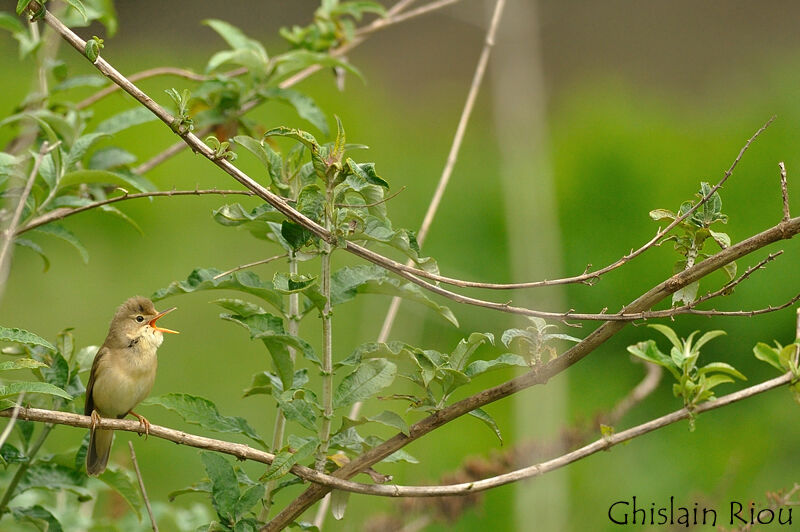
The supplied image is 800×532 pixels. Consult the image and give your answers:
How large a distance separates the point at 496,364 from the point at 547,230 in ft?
8.47

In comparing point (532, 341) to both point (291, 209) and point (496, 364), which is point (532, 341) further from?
point (291, 209)

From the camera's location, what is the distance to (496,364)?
185cm

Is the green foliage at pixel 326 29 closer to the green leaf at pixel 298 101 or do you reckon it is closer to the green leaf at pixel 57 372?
the green leaf at pixel 298 101

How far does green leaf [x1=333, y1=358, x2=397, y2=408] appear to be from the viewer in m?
1.92

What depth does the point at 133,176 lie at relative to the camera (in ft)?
8.92

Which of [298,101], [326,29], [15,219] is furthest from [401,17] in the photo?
[15,219]

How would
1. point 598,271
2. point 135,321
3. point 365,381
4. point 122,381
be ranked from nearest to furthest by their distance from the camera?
1. point 598,271
2. point 365,381
3. point 122,381
4. point 135,321

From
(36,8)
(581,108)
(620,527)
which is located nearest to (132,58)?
(581,108)

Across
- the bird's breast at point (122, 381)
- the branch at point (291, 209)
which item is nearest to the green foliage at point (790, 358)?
the branch at point (291, 209)

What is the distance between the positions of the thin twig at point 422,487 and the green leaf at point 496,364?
182 millimetres

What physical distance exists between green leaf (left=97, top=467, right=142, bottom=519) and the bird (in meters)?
0.30

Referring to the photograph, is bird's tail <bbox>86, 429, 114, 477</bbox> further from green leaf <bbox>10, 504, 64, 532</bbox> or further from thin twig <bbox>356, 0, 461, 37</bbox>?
thin twig <bbox>356, 0, 461, 37</bbox>

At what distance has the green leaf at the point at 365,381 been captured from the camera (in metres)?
1.92

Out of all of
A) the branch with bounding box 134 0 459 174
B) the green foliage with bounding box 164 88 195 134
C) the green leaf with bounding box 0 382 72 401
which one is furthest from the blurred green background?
the green foliage with bounding box 164 88 195 134
